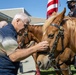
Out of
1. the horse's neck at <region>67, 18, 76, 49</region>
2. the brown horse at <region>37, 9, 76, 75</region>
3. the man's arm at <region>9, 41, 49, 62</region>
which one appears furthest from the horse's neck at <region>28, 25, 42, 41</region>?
the man's arm at <region>9, 41, 49, 62</region>

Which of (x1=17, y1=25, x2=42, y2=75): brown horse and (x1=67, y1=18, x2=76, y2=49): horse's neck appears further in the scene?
(x1=17, y1=25, x2=42, y2=75): brown horse

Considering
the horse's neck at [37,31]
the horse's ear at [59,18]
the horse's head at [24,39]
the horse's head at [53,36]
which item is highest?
the horse's ear at [59,18]

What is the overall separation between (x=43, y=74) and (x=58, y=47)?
20.3 feet

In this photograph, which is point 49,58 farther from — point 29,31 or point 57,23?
point 29,31

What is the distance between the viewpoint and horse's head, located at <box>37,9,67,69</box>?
14.2 ft

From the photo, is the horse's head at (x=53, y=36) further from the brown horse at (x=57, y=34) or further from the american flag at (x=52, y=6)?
the american flag at (x=52, y=6)

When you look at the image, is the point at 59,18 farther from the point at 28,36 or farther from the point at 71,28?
the point at 28,36

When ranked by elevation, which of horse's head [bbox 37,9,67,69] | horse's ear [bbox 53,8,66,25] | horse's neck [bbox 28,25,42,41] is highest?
horse's ear [bbox 53,8,66,25]

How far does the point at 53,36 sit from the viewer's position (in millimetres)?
4352

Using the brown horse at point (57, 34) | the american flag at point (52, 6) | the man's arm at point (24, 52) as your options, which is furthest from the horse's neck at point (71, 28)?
the american flag at point (52, 6)

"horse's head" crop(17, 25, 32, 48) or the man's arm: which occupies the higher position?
the man's arm

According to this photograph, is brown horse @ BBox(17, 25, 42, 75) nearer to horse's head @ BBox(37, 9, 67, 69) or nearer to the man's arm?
horse's head @ BBox(37, 9, 67, 69)

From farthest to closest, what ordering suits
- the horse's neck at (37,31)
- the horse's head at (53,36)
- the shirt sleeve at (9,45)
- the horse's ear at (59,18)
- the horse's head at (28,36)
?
the horse's head at (28,36)
the horse's neck at (37,31)
the horse's ear at (59,18)
the horse's head at (53,36)
the shirt sleeve at (9,45)

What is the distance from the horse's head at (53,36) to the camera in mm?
4324
